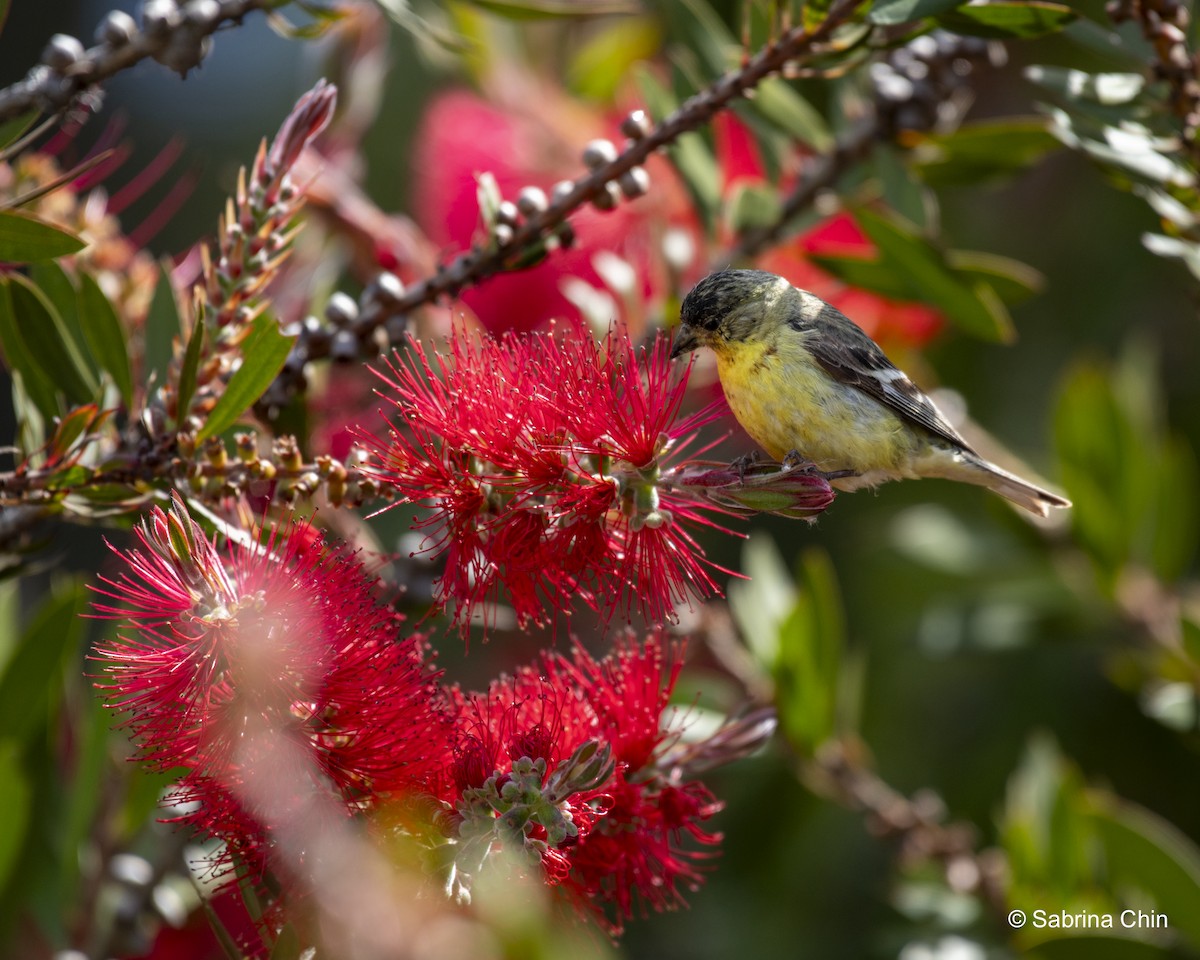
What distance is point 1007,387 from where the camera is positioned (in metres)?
4.17

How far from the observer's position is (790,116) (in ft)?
8.24

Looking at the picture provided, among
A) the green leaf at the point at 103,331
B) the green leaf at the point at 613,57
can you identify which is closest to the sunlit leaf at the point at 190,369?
the green leaf at the point at 103,331

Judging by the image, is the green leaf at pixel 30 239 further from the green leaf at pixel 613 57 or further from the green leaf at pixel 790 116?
the green leaf at pixel 613 57

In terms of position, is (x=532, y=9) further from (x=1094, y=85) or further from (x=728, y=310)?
(x=1094, y=85)

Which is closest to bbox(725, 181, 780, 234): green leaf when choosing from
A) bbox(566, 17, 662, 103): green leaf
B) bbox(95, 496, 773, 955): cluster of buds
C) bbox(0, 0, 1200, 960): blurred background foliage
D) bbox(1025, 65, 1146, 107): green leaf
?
bbox(0, 0, 1200, 960): blurred background foliage

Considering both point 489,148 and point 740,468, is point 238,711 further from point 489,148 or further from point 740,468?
point 489,148

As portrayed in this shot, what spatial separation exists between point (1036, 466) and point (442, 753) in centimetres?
271

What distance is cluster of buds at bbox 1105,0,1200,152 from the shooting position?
5.94 feet

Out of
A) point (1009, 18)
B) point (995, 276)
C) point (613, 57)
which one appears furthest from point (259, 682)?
point (613, 57)

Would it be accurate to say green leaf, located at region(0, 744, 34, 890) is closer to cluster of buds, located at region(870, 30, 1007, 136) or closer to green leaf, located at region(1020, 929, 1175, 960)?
green leaf, located at region(1020, 929, 1175, 960)

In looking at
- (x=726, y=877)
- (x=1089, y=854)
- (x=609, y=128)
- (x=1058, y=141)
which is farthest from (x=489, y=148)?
(x=1089, y=854)

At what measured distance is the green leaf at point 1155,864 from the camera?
2.21 metres

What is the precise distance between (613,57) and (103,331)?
104 inches

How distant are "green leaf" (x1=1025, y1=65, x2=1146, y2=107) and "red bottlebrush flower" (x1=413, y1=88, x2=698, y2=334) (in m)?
1.25
